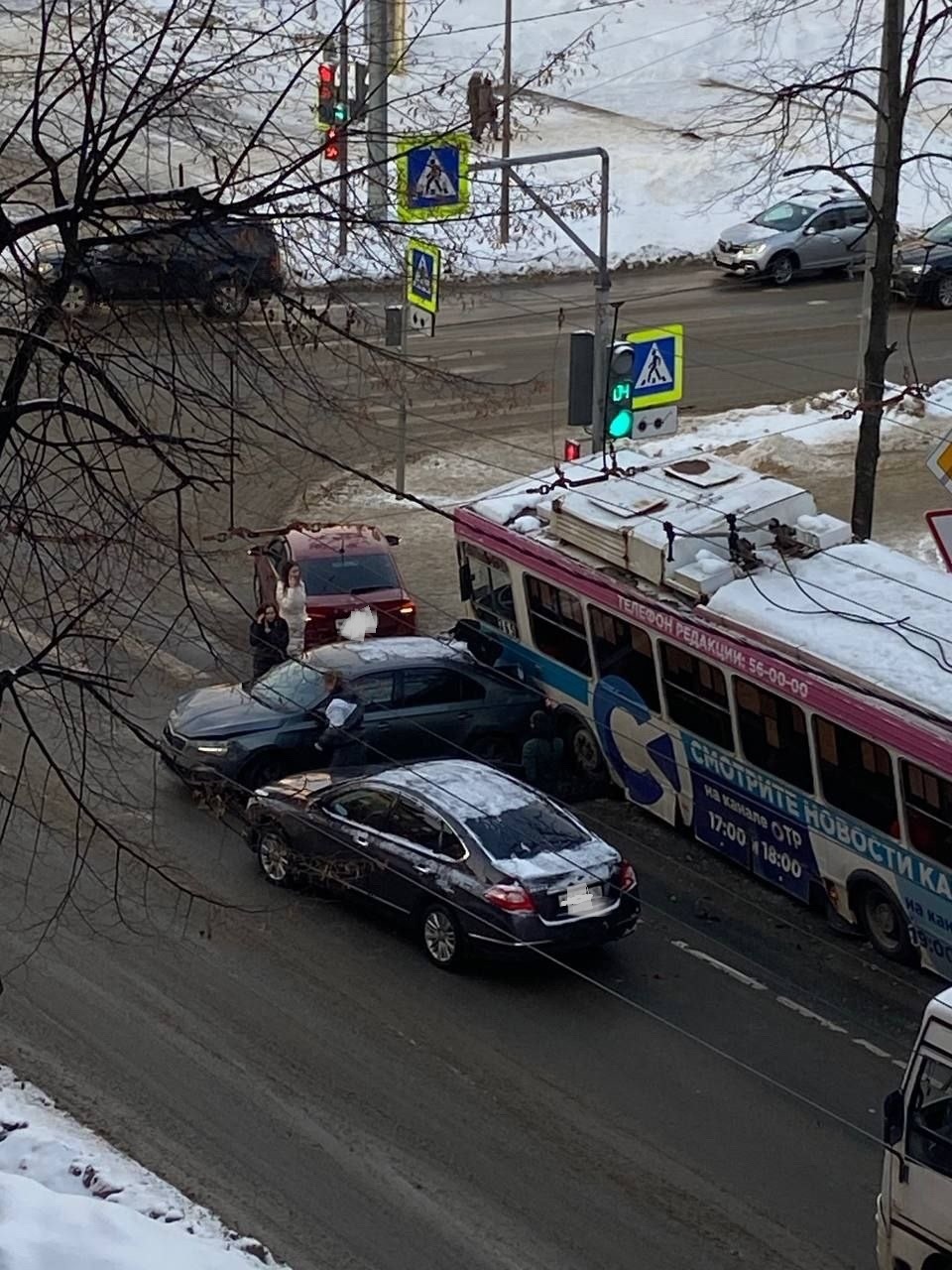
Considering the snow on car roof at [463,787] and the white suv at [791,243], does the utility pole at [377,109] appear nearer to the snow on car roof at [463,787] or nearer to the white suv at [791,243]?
the snow on car roof at [463,787]

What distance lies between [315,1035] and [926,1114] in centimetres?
470

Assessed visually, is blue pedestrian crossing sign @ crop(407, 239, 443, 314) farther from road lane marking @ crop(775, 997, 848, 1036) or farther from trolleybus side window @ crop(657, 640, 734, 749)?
road lane marking @ crop(775, 997, 848, 1036)

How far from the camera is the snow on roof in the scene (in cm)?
1346

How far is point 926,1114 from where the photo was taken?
927 centimetres

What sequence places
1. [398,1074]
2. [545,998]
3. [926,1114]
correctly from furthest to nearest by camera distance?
[545,998], [398,1074], [926,1114]

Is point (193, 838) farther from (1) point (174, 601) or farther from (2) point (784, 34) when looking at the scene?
(2) point (784, 34)

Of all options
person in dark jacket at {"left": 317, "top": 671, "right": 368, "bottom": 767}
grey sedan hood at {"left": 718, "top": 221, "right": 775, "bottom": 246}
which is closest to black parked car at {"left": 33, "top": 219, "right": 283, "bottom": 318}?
person in dark jacket at {"left": 317, "top": 671, "right": 368, "bottom": 767}

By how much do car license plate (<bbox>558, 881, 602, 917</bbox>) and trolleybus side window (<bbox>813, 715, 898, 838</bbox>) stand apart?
1956 millimetres

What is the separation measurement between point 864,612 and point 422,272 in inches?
187

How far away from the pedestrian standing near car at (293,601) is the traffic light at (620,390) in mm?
3540

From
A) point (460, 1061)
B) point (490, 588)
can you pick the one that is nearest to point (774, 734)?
point (460, 1061)

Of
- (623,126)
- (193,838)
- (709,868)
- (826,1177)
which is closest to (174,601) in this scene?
(193,838)

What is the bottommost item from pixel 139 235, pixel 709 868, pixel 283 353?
pixel 709 868

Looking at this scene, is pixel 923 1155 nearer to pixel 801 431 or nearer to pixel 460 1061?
pixel 460 1061
